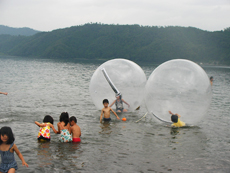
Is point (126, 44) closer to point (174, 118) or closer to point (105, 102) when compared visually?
point (105, 102)

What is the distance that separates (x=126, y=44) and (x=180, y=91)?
12233 centimetres

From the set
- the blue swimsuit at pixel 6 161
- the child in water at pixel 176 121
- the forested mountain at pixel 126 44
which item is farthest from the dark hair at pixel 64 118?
the forested mountain at pixel 126 44

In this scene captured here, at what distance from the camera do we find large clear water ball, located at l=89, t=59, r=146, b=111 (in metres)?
10.9

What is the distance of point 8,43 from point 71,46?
155 ft

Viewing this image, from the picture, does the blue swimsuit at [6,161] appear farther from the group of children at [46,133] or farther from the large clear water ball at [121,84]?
the large clear water ball at [121,84]

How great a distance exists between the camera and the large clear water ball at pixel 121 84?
10877 mm

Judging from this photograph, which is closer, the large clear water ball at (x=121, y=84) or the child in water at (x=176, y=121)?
the child in water at (x=176, y=121)

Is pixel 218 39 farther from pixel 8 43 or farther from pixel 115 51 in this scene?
pixel 8 43

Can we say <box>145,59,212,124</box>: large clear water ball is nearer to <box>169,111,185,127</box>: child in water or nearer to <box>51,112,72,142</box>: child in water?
<box>169,111,185,127</box>: child in water

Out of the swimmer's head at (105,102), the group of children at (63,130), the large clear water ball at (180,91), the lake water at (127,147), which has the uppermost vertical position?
the large clear water ball at (180,91)

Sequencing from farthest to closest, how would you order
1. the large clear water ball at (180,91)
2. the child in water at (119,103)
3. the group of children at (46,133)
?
the child in water at (119,103) < the large clear water ball at (180,91) < the group of children at (46,133)

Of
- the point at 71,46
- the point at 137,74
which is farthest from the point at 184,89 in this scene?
the point at 71,46

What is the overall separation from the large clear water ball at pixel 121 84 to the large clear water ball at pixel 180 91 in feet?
6.47

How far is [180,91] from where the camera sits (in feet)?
28.2
